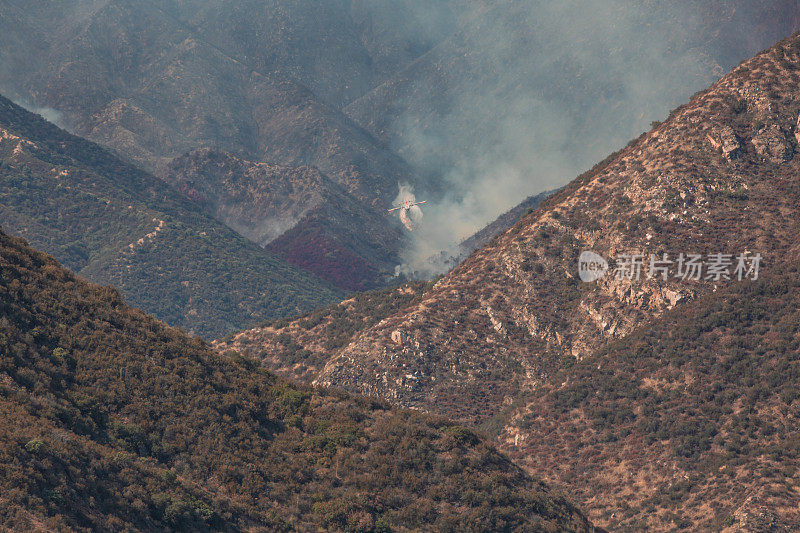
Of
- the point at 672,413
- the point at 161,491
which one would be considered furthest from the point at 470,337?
the point at 161,491

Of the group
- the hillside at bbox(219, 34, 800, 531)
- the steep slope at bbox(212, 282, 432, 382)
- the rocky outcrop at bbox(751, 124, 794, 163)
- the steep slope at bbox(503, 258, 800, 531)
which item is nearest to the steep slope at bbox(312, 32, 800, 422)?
the rocky outcrop at bbox(751, 124, 794, 163)

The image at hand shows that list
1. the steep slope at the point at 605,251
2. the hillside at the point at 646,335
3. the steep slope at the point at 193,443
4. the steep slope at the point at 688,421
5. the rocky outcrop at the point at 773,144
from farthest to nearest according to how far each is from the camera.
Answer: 1. the rocky outcrop at the point at 773,144
2. the steep slope at the point at 605,251
3. the hillside at the point at 646,335
4. the steep slope at the point at 688,421
5. the steep slope at the point at 193,443

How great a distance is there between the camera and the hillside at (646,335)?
4077 inches

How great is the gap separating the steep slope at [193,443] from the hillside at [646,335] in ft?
98.0

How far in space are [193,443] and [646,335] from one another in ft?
247

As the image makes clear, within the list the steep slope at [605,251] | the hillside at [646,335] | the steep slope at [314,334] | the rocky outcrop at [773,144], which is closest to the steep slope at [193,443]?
the hillside at [646,335]

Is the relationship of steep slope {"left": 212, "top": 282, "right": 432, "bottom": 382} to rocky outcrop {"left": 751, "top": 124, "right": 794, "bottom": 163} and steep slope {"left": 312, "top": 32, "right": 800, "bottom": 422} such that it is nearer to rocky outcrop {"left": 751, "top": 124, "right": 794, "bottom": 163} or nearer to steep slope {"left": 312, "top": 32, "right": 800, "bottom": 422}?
steep slope {"left": 312, "top": 32, "right": 800, "bottom": 422}

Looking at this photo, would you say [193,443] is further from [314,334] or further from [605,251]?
[314,334]

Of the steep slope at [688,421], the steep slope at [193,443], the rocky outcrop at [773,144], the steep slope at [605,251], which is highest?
the rocky outcrop at [773,144]

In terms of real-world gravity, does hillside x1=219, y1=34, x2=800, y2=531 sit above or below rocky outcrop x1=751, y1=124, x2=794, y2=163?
below

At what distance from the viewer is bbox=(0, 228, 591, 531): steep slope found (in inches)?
2244

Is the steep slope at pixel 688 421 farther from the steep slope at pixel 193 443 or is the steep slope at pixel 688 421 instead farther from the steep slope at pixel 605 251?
the steep slope at pixel 193 443

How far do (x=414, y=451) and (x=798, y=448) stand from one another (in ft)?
153

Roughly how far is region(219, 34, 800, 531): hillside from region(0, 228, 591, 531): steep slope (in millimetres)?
29886
